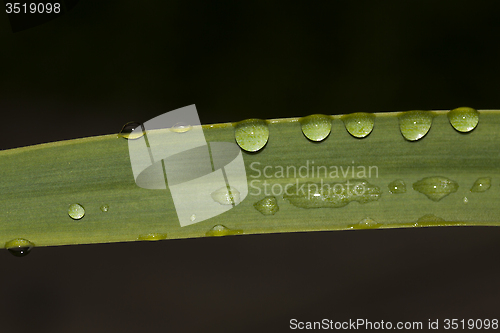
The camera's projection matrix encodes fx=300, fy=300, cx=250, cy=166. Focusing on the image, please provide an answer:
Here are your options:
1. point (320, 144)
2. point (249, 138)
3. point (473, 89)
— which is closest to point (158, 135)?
point (249, 138)

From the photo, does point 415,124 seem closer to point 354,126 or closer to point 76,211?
point 354,126

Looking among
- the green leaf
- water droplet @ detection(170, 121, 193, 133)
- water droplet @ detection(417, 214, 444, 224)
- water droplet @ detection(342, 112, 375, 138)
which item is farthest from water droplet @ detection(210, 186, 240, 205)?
water droplet @ detection(417, 214, 444, 224)

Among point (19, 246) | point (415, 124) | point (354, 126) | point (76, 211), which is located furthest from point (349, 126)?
point (19, 246)

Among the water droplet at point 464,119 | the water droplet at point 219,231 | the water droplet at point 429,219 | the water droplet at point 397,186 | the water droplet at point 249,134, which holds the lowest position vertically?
the water droplet at point 219,231

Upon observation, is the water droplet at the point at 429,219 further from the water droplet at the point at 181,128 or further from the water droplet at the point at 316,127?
the water droplet at the point at 181,128

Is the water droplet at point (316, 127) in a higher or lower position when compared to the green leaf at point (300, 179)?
higher

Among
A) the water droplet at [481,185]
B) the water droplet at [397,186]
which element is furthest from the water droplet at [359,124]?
the water droplet at [481,185]

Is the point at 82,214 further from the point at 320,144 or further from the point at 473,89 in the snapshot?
the point at 473,89
